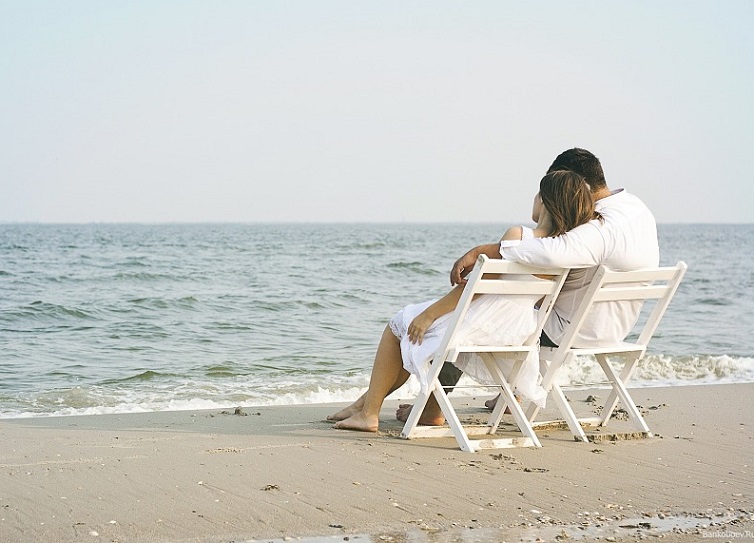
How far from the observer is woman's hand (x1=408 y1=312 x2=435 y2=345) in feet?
16.9

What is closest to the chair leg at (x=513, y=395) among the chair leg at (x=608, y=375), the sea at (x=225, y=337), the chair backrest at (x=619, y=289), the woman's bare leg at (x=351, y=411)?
the chair backrest at (x=619, y=289)

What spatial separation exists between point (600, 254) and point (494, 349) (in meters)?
0.80

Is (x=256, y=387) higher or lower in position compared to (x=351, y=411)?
lower

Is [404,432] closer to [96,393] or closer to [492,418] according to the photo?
[492,418]

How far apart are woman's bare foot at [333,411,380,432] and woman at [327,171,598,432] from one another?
32 centimetres

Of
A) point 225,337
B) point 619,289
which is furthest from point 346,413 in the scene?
point 225,337

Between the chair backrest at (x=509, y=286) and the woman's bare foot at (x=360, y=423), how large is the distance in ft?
2.50

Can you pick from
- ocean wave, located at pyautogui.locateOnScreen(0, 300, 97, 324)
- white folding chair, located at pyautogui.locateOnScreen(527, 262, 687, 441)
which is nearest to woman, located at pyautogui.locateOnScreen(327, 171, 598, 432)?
white folding chair, located at pyautogui.locateOnScreen(527, 262, 687, 441)

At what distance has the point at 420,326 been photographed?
16.9 ft

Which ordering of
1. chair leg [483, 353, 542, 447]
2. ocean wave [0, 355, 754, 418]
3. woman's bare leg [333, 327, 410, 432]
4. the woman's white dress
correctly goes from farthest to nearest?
ocean wave [0, 355, 754, 418] → woman's bare leg [333, 327, 410, 432] → chair leg [483, 353, 542, 447] → the woman's white dress

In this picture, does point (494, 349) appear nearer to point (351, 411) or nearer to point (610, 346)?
point (610, 346)
